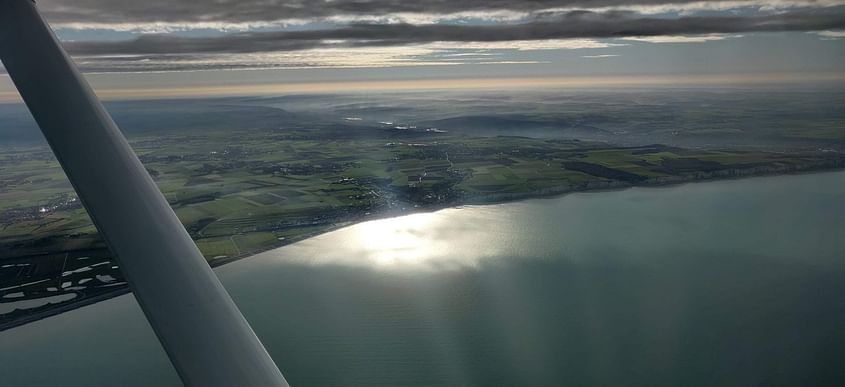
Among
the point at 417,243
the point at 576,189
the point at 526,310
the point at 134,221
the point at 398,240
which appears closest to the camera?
the point at 134,221

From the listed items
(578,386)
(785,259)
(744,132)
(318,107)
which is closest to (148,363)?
(578,386)

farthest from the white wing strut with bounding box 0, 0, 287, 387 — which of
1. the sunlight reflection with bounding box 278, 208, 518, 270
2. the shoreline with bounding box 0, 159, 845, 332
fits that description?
the shoreline with bounding box 0, 159, 845, 332

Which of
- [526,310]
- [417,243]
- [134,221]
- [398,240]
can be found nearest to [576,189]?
[417,243]

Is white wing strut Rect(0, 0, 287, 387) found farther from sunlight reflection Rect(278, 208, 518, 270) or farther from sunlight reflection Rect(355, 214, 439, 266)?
sunlight reflection Rect(355, 214, 439, 266)

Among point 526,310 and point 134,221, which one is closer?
point 134,221

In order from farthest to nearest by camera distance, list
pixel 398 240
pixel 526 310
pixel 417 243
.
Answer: pixel 398 240
pixel 417 243
pixel 526 310

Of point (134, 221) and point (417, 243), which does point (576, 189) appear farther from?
point (134, 221)
